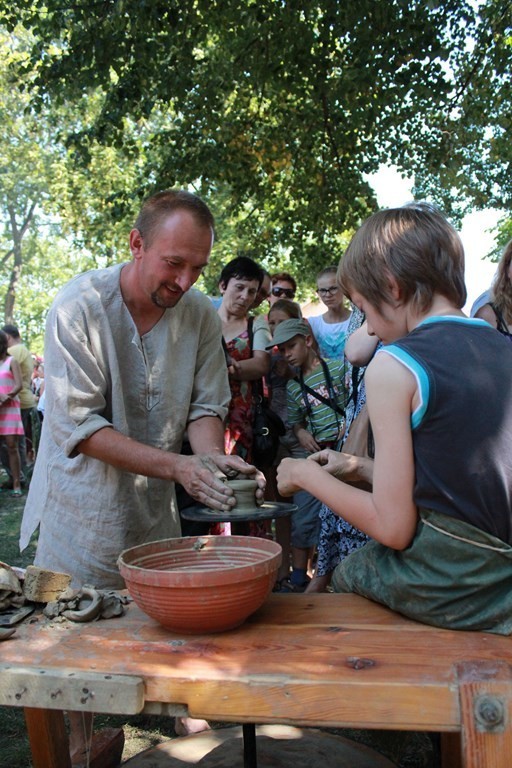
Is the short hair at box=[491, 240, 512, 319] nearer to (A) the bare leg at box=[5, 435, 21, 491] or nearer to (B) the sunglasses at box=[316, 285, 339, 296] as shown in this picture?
(B) the sunglasses at box=[316, 285, 339, 296]

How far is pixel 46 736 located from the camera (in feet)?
7.42

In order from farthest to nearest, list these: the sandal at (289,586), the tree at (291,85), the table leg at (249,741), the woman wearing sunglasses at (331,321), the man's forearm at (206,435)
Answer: the tree at (291,85) → the woman wearing sunglasses at (331,321) → the sandal at (289,586) → the man's forearm at (206,435) → the table leg at (249,741)

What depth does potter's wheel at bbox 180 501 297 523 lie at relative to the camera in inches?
82.4

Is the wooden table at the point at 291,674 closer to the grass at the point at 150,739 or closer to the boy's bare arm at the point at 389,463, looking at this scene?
the boy's bare arm at the point at 389,463

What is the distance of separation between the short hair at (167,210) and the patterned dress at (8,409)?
7015 mm

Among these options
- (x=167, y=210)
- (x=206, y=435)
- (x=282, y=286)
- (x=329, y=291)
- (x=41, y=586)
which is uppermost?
(x=282, y=286)

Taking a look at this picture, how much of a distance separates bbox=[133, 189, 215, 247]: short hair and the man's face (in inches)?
0.6

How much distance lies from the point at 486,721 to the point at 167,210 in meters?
1.95

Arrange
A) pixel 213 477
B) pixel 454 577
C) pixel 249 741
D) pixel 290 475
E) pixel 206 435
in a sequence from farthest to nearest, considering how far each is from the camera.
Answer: pixel 206 435 → pixel 213 477 → pixel 249 741 → pixel 290 475 → pixel 454 577

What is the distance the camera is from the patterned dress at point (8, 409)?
29.5 ft

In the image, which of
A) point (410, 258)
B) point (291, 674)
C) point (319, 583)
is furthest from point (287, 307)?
point (291, 674)

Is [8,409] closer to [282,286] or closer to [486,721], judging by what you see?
[282,286]

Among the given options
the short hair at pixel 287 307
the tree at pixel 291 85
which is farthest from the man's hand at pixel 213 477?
the tree at pixel 291 85

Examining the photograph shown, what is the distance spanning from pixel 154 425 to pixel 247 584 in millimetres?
1205
